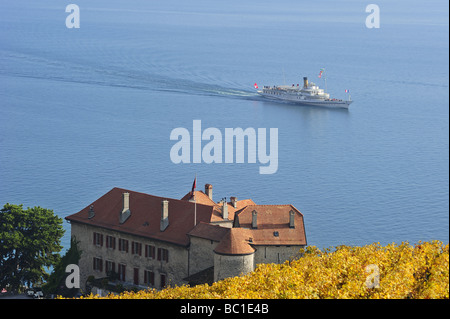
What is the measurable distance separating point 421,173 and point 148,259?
66.1 metres

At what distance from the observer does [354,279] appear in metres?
47.8

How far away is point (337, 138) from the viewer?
151 metres

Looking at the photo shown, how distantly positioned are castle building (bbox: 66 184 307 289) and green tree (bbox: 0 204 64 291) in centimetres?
221

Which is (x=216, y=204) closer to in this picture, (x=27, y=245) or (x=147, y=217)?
(x=147, y=217)

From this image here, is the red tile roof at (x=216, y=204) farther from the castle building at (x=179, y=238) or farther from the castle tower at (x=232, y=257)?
the castle tower at (x=232, y=257)

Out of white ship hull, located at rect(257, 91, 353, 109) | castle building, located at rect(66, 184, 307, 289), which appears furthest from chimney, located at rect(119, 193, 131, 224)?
white ship hull, located at rect(257, 91, 353, 109)

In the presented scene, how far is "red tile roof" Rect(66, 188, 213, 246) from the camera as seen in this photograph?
6719 cm

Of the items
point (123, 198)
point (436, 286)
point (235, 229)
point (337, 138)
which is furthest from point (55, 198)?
point (436, 286)

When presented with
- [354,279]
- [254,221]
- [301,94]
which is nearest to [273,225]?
[254,221]

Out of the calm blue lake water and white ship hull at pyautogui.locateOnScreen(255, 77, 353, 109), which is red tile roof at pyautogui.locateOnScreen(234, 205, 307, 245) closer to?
the calm blue lake water

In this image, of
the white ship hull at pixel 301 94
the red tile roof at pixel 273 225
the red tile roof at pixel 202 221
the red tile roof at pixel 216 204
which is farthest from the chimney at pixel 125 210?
the white ship hull at pixel 301 94

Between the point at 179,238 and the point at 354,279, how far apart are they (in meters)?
21.2

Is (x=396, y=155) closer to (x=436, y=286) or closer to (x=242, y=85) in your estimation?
(x=242, y=85)

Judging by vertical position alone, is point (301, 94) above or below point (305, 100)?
above
